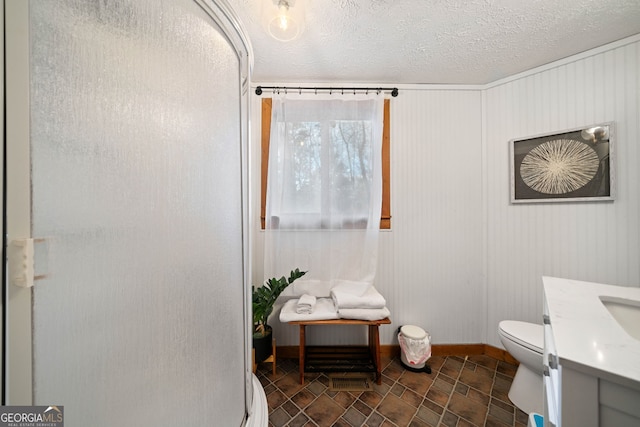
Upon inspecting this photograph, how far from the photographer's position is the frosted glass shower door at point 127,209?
0.38m

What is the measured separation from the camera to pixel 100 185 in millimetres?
436

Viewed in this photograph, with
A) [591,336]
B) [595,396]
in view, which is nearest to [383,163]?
[591,336]

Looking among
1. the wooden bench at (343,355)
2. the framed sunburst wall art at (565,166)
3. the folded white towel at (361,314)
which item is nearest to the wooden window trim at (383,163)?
the folded white towel at (361,314)

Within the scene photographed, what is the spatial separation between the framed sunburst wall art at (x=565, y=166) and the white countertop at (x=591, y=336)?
780 millimetres

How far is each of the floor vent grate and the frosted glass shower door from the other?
0.92 m

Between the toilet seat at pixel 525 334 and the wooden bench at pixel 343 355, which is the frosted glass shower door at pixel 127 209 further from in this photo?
the toilet seat at pixel 525 334

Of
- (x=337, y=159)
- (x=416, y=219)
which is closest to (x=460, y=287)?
(x=416, y=219)

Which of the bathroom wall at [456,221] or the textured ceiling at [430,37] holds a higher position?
the textured ceiling at [430,37]

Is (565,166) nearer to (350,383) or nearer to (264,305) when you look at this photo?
(350,383)

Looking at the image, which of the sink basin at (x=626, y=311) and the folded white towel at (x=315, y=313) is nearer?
the sink basin at (x=626, y=311)

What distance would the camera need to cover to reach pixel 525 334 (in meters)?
1.28

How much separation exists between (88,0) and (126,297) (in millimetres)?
623

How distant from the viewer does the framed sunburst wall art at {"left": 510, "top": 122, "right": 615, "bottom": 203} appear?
53.7 inches

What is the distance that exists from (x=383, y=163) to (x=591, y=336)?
1.40m
